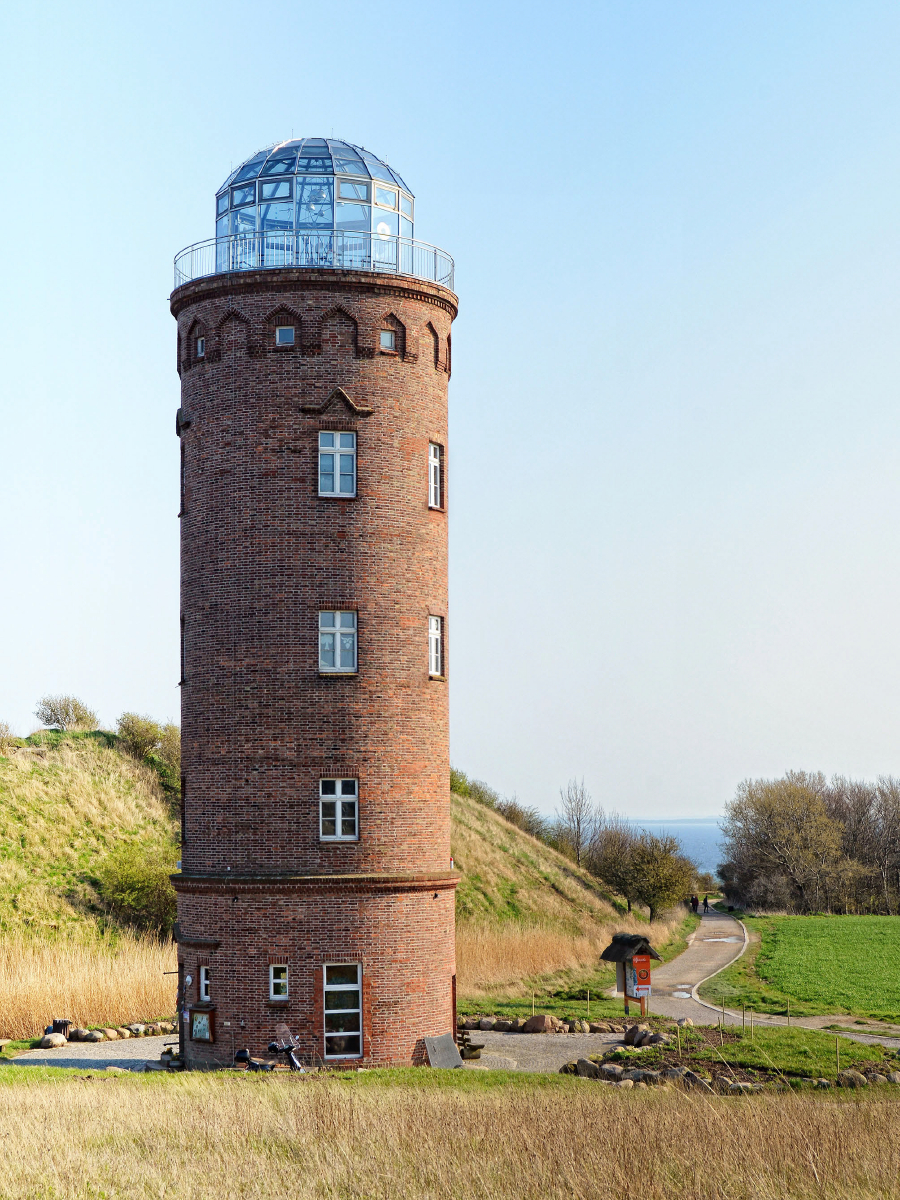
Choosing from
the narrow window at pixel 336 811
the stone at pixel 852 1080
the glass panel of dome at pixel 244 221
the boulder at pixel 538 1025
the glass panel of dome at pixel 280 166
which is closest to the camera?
the stone at pixel 852 1080

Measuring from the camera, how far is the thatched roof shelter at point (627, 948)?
31.9m

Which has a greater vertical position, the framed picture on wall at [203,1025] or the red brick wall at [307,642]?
the red brick wall at [307,642]

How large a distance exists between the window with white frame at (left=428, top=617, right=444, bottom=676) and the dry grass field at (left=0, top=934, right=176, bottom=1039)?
12.7 m

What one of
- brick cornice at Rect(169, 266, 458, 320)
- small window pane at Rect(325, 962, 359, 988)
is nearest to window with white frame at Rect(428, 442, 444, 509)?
brick cornice at Rect(169, 266, 458, 320)

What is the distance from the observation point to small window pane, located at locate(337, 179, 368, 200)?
27.5m

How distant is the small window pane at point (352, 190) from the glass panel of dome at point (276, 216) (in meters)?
1.23

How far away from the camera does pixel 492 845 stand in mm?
60062

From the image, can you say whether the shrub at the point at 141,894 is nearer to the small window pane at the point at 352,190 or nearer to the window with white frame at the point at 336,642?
the window with white frame at the point at 336,642

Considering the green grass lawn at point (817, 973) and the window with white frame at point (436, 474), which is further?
the green grass lawn at point (817, 973)

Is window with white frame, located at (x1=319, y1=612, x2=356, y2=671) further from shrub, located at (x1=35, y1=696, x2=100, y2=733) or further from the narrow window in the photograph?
shrub, located at (x1=35, y1=696, x2=100, y2=733)

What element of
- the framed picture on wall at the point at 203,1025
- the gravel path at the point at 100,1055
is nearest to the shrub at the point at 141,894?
the gravel path at the point at 100,1055

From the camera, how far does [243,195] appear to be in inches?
1099

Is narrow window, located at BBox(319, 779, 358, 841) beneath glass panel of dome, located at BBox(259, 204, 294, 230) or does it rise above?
beneath

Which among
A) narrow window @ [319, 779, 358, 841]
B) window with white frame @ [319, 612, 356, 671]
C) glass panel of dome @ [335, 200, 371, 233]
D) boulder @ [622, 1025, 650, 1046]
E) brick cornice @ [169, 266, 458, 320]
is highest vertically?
glass panel of dome @ [335, 200, 371, 233]
